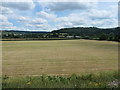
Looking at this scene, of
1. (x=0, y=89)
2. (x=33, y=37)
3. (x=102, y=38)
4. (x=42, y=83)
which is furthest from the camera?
(x=33, y=37)

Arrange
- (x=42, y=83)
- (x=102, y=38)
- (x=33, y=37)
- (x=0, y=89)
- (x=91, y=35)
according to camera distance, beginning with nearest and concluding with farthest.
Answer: (x=0, y=89)
(x=42, y=83)
(x=102, y=38)
(x=33, y=37)
(x=91, y=35)

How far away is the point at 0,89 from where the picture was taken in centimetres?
308

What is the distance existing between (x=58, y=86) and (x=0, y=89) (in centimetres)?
104

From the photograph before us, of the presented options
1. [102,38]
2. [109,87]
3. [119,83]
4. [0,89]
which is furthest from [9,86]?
[102,38]

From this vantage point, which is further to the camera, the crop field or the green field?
the green field

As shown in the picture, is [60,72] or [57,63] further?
[57,63]

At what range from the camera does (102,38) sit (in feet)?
236

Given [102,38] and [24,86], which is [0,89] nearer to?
[24,86]

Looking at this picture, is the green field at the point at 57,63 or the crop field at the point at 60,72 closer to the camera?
the crop field at the point at 60,72

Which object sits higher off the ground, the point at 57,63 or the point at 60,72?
the point at 60,72

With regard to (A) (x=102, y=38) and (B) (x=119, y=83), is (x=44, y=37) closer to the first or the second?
(A) (x=102, y=38)

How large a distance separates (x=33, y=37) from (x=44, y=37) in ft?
16.1

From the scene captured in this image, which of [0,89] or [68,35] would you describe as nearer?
[0,89]

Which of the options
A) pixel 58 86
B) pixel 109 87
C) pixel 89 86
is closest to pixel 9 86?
pixel 58 86
